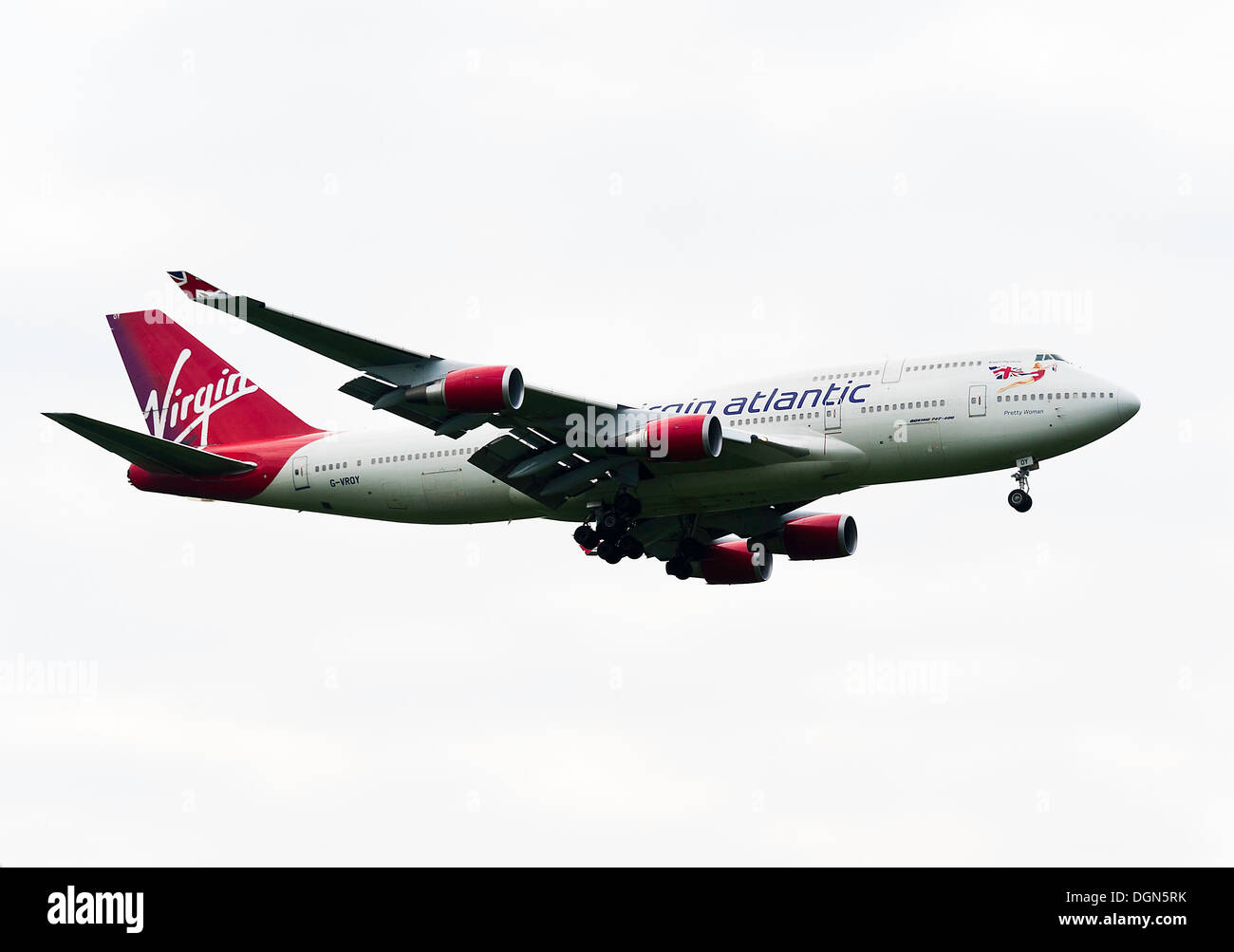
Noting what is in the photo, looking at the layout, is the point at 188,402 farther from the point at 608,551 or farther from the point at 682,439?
the point at 682,439

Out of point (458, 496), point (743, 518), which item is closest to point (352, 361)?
point (458, 496)

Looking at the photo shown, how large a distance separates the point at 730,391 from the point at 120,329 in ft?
65.8

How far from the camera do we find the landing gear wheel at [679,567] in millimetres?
53438

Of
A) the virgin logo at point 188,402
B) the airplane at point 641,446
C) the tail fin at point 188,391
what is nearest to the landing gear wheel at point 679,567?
the airplane at point 641,446

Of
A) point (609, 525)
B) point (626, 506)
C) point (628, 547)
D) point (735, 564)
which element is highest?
point (626, 506)

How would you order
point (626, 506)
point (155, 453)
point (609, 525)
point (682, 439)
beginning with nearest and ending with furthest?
point (682, 439)
point (626, 506)
point (609, 525)
point (155, 453)

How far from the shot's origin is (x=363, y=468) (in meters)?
50.3

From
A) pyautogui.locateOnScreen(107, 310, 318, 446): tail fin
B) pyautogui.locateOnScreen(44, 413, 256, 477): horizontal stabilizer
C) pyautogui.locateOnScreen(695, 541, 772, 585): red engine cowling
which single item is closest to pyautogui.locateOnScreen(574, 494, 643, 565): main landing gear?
pyautogui.locateOnScreen(695, 541, 772, 585): red engine cowling

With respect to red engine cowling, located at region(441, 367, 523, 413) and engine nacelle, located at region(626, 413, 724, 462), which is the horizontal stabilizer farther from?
engine nacelle, located at region(626, 413, 724, 462)

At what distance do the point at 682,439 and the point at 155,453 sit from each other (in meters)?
15.5

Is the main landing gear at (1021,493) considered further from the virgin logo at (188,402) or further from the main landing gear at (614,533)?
the virgin logo at (188,402)

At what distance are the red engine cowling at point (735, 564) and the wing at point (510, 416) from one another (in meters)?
6.66

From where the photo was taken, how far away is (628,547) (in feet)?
163

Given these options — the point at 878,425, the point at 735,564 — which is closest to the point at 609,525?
the point at 735,564
